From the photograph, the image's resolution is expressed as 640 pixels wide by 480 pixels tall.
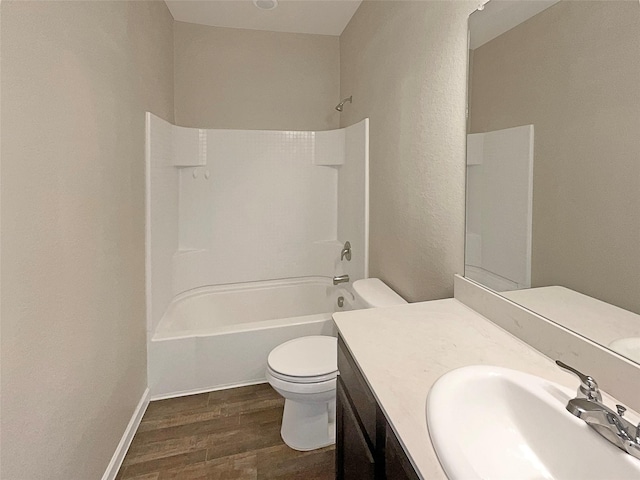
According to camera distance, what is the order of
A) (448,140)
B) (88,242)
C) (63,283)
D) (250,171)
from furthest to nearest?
(250,171) < (448,140) < (88,242) < (63,283)

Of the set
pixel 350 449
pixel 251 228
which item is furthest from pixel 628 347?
pixel 251 228

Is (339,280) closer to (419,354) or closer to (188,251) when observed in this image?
(188,251)

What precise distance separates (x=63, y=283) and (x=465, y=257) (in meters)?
1.46

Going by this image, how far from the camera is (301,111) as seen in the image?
118 inches

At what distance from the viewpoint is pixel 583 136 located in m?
0.85

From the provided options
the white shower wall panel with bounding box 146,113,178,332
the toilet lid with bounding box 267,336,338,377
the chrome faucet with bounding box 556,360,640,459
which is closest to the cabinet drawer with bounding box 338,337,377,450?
the chrome faucet with bounding box 556,360,640,459

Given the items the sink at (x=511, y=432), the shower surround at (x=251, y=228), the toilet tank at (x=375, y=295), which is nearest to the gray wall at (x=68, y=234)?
the shower surround at (x=251, y=228)

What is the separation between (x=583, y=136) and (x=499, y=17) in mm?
561

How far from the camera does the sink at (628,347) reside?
27.9 inches

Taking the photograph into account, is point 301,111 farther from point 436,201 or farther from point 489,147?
point 489,147

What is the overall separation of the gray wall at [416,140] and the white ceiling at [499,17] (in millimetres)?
76

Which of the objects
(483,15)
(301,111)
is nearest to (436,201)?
(483,15)

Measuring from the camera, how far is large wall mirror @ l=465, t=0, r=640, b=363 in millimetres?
756

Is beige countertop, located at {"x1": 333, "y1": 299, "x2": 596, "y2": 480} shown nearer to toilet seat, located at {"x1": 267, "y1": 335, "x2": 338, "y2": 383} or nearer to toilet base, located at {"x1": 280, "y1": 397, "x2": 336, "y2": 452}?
toilet seat, located at {"x1": 267, "y1": 335, "x2": 338, "y2": 383}
